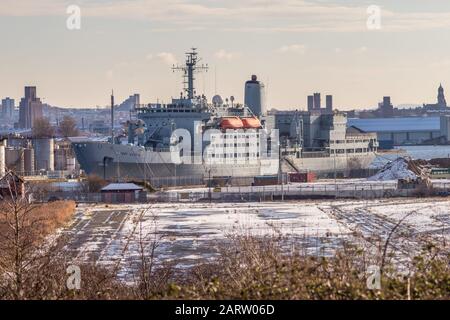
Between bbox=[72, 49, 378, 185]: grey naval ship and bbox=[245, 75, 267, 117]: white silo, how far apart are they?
74 millimetres

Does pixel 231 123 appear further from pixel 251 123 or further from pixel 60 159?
pixel 60 159

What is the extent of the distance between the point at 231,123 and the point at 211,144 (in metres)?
2.24

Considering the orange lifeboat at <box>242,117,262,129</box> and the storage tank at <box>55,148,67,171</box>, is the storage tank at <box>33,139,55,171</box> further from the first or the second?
the orange lifeboat at <box>242,117,262,129</box>

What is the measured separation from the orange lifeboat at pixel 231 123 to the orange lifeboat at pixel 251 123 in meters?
0.96

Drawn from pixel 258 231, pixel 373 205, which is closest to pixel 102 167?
pixel 373 205

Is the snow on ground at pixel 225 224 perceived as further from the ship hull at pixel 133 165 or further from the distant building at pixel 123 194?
the ship hull at pixel 133 165

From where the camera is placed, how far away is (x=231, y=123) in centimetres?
8112

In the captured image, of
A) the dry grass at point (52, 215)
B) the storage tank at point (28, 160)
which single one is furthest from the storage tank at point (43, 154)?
the dry grass at point (52, 215)

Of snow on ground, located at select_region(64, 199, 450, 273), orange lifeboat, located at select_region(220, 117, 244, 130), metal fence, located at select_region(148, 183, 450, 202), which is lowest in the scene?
snow on ground, located at select_region(64, 199, 450, 273)

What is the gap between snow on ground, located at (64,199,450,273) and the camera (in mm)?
32406

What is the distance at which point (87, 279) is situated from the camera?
2088 centimetres

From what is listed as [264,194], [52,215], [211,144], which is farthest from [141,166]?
[52,215]

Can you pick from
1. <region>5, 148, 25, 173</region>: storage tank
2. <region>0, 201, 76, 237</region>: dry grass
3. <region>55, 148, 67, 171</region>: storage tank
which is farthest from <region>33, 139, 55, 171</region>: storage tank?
<region>0, 201, 76, 237</region>: dry grass
